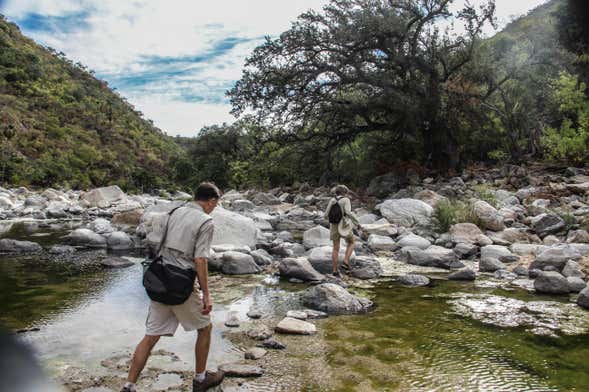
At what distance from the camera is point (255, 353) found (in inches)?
183

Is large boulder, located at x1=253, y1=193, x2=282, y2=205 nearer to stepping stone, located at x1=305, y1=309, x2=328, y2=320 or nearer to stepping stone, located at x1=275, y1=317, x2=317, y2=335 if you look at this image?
stepping stone, located at x1=305, y1=309, x2=328, y2=320

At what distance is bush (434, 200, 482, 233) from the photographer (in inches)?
471

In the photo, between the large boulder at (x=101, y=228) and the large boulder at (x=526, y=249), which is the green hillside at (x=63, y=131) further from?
the large boulder at (x=526, y=249)

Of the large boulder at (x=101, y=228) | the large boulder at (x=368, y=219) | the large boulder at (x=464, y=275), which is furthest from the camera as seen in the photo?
the large boulder at (x=368, y=219)

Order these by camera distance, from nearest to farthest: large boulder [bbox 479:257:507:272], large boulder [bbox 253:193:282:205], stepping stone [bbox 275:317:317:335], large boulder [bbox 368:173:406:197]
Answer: stepping stone [bbox 275:317:317:335], large boulder [bbox 479:257:507:272], large boulder [bbox 368:173:406:197], large boulder [bbox 253:193:282:205]

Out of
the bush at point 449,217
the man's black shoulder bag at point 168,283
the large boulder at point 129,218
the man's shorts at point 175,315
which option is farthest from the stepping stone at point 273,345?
the large boulder at point 129,218

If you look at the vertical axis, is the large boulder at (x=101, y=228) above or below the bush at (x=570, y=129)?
below

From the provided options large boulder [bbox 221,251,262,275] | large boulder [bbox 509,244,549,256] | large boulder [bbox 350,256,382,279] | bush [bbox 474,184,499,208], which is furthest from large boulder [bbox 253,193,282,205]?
large boulder [bbox 350,256,382,279]

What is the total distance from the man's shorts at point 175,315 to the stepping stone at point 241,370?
2.17 feet

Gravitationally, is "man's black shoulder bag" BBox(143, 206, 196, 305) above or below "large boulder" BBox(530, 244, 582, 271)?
above

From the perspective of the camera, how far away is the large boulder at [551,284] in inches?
275

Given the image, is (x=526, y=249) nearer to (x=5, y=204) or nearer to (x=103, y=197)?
(x=5, y=204)

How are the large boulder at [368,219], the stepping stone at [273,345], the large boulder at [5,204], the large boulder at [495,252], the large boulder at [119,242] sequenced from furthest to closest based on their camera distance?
the large boulder at [5,204]
the large boulder at [368,219]
the large boulder at [119,242]
the large boulder at [495,252]
the stepping stone at [273,345]

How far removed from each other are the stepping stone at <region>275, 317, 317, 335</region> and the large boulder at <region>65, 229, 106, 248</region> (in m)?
8.17
